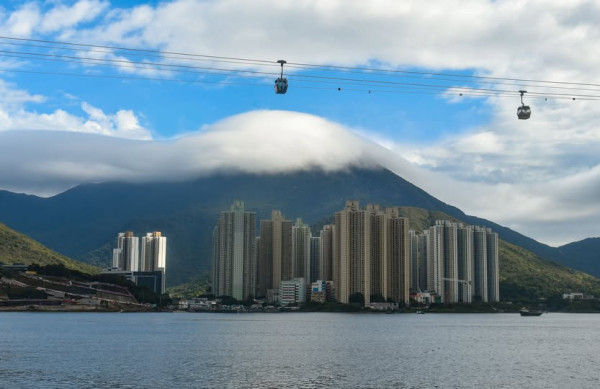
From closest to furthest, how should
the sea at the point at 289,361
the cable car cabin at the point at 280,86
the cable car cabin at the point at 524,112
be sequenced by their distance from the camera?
the cable car cabin at the point at 280,86 → the cable car cabin at the point at 524,112 → the sea at the point at 289,361

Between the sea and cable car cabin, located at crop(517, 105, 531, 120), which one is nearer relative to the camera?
cable car cabin, located at crop(517, 105, 531, 120)

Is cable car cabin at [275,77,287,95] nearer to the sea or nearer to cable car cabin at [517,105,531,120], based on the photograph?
cable car cabin at [517,105,531,120]

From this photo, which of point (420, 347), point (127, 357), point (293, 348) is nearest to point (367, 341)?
point (420, 347)

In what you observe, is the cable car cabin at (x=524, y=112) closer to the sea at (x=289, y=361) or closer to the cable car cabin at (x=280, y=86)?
the cable car cabin at (x=280, y=86)

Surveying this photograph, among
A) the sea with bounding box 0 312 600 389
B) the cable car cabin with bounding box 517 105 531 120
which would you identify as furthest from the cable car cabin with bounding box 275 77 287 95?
the sea with bounding box 0 312 600 389

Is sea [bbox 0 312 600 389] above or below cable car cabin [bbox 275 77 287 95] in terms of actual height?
below

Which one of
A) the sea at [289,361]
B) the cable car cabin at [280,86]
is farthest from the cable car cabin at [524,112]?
the sea at [289,361]
